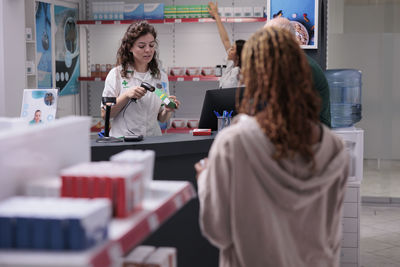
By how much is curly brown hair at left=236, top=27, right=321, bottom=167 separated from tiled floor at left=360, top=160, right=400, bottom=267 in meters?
3.10

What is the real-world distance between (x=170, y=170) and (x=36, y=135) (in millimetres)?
2065

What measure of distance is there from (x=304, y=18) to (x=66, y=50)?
3.35 meters

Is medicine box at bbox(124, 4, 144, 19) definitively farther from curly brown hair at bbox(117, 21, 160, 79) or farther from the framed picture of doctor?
the framed picture of doctor

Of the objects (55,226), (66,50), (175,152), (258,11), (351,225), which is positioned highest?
(258,11)

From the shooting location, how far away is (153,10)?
7.31 meters

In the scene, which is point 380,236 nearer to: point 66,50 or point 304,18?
point 304,18

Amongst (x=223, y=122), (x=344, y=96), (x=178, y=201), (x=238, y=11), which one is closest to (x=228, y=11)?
(x=238, y=11)

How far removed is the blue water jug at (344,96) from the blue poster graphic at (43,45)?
3176mm

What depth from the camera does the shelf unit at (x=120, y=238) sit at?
1.33 m

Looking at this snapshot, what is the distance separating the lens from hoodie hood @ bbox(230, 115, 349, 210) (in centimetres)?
198

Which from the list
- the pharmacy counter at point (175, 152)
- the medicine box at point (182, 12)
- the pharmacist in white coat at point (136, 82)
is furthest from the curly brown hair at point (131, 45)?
the medicine box at point (182, 12)

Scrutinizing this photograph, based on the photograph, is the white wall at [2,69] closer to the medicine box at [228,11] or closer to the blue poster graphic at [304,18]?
the blue poster graphic at [304,18]

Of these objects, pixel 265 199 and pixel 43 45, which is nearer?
pixel 265 199

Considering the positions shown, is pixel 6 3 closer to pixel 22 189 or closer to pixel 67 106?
pixel 67 106
